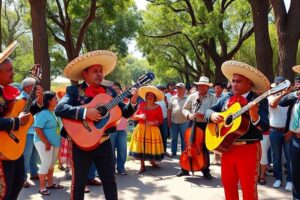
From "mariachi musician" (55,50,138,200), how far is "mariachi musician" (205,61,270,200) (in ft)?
3.99

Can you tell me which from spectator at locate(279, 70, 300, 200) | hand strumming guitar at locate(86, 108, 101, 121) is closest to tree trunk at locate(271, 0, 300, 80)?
spectator at locate(279, 70, 300, 200)

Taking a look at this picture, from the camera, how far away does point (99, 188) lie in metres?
6.38

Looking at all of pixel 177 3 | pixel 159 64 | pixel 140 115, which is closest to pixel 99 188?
pixel 140 115

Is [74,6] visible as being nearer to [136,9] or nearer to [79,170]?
[79,170]

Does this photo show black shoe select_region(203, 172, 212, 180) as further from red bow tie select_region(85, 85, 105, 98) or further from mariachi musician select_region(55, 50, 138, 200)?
red bow tie select_region(85, 85, 105, 98)

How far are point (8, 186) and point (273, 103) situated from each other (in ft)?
12.8

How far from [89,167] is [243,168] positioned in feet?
5.83

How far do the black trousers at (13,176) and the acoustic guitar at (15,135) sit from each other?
117mm

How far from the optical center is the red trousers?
393 cm

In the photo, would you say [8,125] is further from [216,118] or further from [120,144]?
[120,144]

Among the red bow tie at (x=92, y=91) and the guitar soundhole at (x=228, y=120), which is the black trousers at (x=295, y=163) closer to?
the guitar soundhole at (x=228, y=120)

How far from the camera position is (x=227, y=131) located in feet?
13.0

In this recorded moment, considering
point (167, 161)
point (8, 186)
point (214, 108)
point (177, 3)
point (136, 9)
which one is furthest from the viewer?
point (136, 9)

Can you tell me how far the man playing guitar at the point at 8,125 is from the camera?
137 inches
